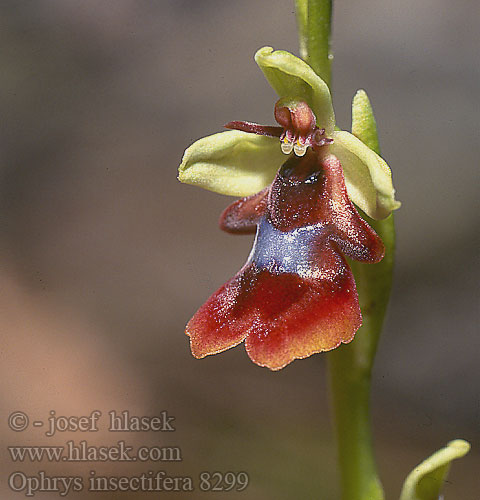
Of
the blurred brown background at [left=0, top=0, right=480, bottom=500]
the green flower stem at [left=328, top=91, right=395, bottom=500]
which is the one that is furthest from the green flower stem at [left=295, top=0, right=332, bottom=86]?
the blurred brown background at [left=0, top=0, right=480, bottom=500]

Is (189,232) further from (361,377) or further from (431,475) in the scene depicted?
(431,475)

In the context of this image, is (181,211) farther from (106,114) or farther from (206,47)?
(206,47)

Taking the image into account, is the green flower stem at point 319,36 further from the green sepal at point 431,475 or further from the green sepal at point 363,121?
the green sepal at point 431,475

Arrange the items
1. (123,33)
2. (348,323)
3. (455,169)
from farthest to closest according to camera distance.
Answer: (123,33) → (455,169) → (348,323)

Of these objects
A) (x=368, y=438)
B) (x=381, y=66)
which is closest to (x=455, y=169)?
(x=381, y=66)

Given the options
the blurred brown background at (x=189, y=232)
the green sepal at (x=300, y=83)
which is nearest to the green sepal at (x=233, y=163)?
the green sepal at (x=300, y=83)

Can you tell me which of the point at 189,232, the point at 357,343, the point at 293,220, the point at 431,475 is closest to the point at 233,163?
the point at 293,220
